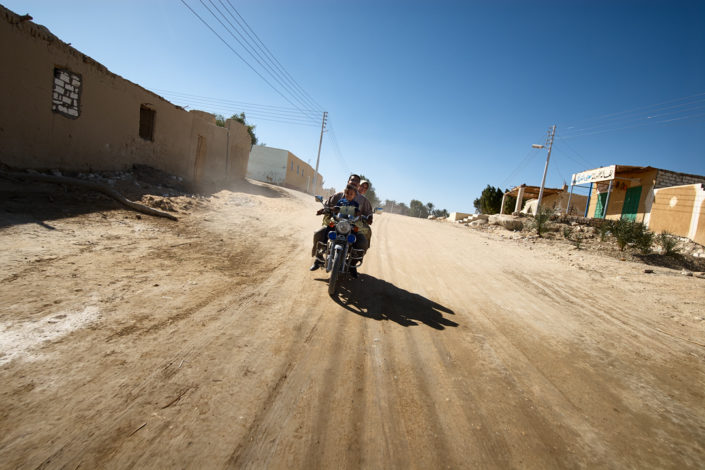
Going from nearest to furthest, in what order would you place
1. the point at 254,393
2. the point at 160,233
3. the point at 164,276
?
the point at 254,393 → the point at 164,276 → the point at 160,233

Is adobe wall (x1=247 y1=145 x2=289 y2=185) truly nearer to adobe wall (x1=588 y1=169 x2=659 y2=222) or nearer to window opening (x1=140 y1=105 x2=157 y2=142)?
window opening (x1=140 y1=105 x2=157 y2=142)

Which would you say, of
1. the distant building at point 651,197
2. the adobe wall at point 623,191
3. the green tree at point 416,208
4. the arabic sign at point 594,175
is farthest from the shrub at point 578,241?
the green tree at point 416,208

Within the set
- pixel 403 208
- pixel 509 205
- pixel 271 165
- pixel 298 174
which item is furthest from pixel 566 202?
pixel 403 208

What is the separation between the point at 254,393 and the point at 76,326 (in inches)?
73.4

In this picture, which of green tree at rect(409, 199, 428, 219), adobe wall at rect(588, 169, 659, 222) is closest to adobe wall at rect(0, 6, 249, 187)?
adobe wall at rect(588, 169, 659, 222)

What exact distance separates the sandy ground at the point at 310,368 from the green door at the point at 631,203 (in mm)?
19469

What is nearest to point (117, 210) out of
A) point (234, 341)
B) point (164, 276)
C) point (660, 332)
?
point (164, 276)

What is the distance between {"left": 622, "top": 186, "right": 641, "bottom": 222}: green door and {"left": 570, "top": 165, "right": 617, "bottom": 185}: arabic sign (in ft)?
6.30

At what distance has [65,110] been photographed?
8594 millimetres

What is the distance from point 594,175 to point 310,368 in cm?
2743

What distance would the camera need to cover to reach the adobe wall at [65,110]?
741 cm

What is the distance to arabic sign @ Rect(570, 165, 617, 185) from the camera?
2027 cm

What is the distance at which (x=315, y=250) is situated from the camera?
206 inches

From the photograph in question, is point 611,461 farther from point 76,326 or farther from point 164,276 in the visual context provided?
point 164,276
